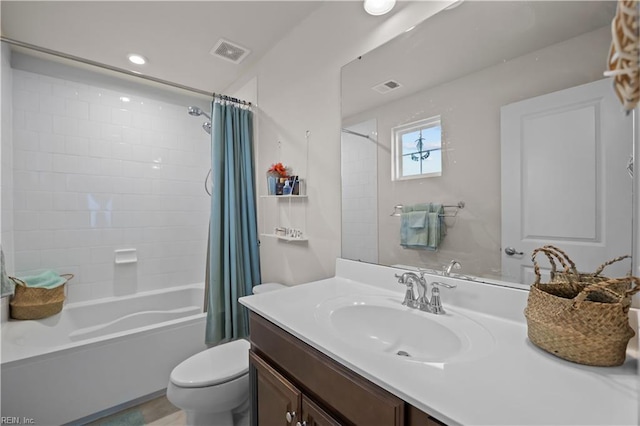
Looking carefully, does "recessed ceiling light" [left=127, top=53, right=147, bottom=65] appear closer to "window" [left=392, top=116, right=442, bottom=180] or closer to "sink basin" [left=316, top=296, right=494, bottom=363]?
"window" [left=392, top=116, right=442, bottom=180]

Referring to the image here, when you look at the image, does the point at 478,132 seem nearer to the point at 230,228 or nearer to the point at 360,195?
the point at 360,195

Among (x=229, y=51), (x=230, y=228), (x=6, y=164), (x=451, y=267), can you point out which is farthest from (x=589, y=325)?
(x=6, y=164)

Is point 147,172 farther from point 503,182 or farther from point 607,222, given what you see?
point 607,222

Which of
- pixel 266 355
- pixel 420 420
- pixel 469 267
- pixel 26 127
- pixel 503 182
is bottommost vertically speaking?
pixel 266 355

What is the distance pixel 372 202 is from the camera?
4.75 feet

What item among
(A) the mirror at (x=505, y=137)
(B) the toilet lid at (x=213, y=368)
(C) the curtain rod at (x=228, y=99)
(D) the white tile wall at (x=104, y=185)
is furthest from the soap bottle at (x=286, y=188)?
(D) the white tile wall at (x=104, y=185)

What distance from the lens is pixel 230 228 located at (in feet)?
6.92

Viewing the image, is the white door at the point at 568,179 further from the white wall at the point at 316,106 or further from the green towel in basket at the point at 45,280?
the green towel in basket at the point at 45,280

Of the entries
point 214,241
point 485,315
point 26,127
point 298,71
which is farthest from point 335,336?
point 26,127

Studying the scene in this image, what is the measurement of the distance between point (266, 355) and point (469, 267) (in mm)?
873

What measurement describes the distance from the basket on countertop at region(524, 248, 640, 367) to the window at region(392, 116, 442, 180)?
648 mm

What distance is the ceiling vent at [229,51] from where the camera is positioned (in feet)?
6.75

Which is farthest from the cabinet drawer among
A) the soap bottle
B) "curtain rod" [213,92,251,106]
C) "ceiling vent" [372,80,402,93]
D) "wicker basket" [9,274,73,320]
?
"wicker basket" [9,274,73,320]

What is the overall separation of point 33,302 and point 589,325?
9.79 feet
